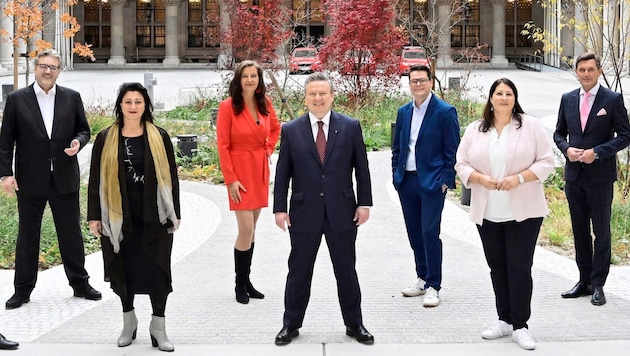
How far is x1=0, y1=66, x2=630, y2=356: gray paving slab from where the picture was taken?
19.0 ft

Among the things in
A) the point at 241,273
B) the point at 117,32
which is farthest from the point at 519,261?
the point at 117,32

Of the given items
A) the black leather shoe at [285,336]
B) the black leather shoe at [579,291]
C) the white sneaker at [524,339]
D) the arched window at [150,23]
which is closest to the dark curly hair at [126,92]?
the black leather shoe at [285,336]

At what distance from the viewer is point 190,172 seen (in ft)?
46.7

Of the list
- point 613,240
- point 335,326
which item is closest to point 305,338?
point 335,326

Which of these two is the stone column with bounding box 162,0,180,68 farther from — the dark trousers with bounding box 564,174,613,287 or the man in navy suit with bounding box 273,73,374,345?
the man in navy suit with bounding box 273,73,374,345

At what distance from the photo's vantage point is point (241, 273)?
22.9 feet

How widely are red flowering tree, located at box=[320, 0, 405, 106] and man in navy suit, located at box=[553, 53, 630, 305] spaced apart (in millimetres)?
12516

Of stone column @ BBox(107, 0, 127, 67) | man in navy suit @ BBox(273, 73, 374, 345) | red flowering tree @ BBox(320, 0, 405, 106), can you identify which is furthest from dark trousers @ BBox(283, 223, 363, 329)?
stone column @ BBox(107, 0, 127, 67)

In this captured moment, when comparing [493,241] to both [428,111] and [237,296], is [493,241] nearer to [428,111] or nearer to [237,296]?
Answer: [428,111]

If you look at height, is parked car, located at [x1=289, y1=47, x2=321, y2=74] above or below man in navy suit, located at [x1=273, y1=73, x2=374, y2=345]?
above

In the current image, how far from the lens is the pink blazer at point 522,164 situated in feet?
18.9

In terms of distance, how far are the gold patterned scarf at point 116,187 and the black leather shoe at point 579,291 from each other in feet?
11.7

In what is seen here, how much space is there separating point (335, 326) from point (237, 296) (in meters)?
1.08

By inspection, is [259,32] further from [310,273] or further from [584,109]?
[310,273]
